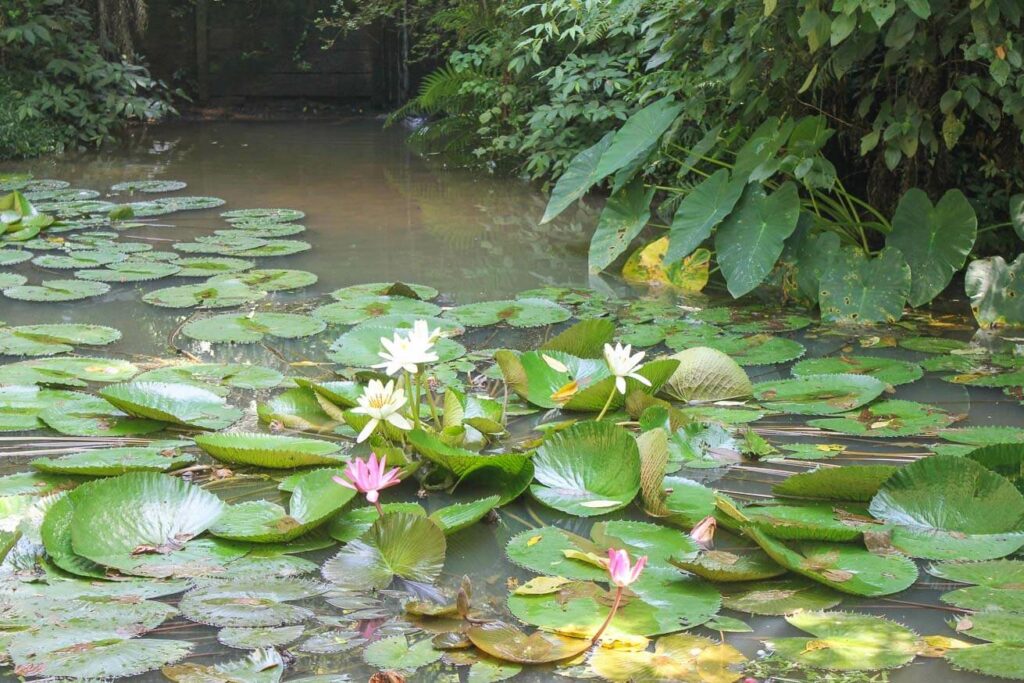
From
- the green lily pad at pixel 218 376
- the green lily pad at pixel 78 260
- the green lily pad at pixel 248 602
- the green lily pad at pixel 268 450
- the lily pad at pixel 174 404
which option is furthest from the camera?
the green lily pad at pixel 78 260

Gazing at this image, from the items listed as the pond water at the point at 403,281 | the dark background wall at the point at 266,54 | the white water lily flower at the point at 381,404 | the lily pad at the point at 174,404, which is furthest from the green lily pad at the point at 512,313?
the dark background wall at the point at 266,54

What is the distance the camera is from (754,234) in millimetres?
3227

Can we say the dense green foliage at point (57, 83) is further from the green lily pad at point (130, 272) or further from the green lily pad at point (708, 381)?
the green lily pad at point (708, 381)

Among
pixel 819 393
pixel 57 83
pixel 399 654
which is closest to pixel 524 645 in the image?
pixel 399 654

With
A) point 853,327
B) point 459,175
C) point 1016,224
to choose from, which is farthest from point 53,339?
point 459,175

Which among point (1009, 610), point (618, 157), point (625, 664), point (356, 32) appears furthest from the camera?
point (356, 32)

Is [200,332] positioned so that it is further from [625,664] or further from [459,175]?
[459,175]

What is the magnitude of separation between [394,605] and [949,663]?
29.2 inches

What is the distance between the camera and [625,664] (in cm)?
138

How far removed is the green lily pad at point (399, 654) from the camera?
4.52 ft

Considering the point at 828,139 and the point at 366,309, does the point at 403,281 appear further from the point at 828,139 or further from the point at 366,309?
the point at 828,139

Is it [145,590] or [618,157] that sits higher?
[618,157]

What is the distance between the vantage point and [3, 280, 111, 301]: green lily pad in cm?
326

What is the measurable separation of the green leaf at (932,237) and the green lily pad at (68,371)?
212 centimetres
